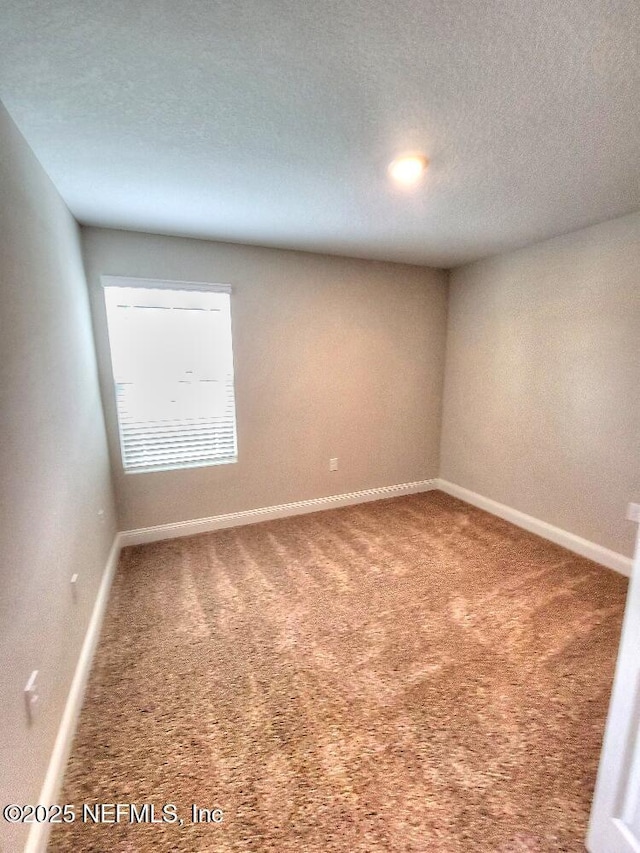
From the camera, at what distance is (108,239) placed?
2.56m

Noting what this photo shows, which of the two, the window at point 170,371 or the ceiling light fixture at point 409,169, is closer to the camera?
the ceiling light fixture at point 409,169

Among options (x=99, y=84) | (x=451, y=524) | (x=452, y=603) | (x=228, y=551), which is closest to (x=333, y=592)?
(x=452, y=603)

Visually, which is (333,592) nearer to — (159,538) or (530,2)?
(159,538)

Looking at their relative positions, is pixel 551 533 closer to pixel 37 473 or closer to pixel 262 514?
pixel 262 514

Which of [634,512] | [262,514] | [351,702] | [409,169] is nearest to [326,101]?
[409,169]

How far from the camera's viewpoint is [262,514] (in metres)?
3.34

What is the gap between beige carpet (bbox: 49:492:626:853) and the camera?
1146 millimetres

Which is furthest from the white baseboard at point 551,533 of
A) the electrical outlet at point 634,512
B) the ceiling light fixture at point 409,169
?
the ceiling light fixture at point 409,169

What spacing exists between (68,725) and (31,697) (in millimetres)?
410

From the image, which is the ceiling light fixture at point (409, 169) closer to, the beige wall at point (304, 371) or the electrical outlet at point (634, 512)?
the beige wall at point (304, 371)

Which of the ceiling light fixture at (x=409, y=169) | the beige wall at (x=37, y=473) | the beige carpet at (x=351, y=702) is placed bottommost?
the beige carpet at (x=351, y=702)

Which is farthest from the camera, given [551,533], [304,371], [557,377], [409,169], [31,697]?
[304,371]

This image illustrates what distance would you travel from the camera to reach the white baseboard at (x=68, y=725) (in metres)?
1.07

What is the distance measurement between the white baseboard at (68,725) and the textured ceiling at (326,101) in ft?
7.16
